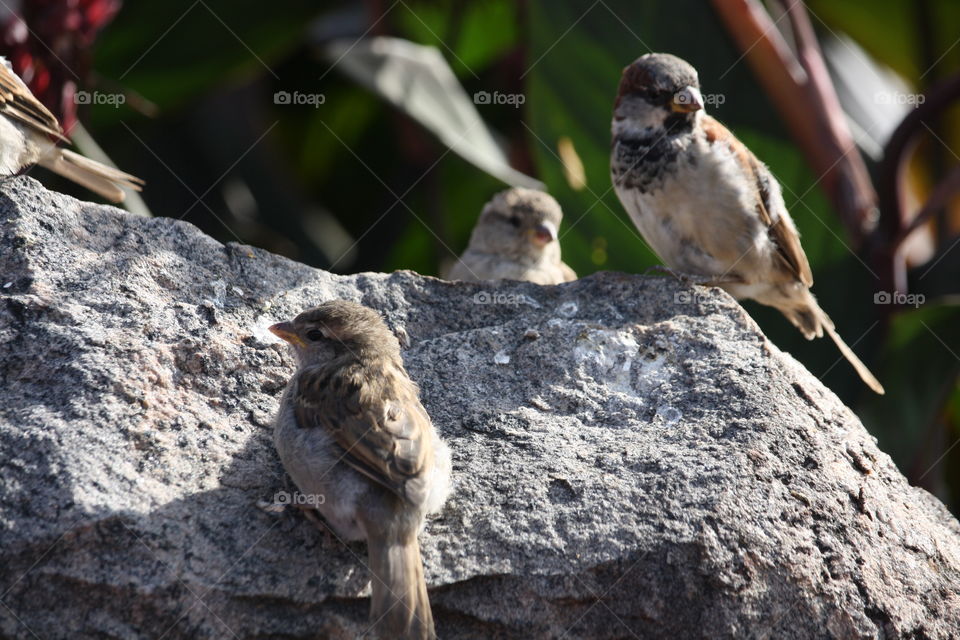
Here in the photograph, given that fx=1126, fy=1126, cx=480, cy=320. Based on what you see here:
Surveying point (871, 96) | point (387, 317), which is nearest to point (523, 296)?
point (387, 317)

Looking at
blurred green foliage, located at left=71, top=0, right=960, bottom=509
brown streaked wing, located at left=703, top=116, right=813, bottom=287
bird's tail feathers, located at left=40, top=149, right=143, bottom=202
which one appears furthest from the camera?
blurred green foliage, located at left=71, top=0, right=960, bottom=509

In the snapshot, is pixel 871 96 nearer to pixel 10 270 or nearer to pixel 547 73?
pixel 547 73

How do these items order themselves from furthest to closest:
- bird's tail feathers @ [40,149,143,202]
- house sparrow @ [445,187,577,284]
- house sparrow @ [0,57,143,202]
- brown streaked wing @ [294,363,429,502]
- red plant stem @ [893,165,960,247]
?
house sparrow @ [445,187,577,284], red plant stem @ [893,165,960,247], bird's tail feathers @ [40,149,143,202], house sparrow @ [0,57,143,202], brown streaked wing @ [294,363,429,502]

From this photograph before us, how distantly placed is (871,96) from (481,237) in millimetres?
3319

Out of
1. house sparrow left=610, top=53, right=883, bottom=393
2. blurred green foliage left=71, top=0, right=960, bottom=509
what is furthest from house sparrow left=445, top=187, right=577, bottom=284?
house sparrow left=610, top=53, right=883, bottom=393

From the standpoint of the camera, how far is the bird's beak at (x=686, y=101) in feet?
14.4

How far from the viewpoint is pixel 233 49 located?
6.77 meters

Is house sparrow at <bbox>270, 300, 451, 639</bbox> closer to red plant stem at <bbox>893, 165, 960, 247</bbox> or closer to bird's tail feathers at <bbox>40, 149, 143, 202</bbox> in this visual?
bird's tail feathers at <bbox>40, 149, 143, 202</bbox>

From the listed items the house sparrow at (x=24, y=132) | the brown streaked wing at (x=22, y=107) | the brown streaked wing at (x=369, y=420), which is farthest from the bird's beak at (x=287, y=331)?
the brown streaked wing at (x=22, y=107)

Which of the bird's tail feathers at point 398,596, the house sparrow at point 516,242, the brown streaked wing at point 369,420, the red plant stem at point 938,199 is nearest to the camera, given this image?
the bird's tail feathers at point 398,596

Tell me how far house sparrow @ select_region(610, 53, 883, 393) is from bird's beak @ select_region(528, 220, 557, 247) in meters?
0.85

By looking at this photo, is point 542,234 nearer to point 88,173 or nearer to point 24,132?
point 88,173

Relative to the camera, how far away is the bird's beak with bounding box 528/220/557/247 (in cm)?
543

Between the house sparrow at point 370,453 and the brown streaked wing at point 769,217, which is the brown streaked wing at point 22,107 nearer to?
the house sparrow at point 370,453
